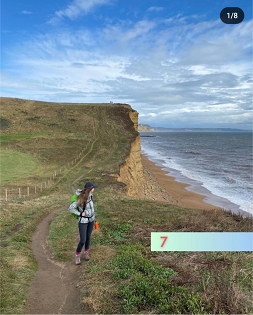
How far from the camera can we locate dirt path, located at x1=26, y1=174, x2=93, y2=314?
5918mm

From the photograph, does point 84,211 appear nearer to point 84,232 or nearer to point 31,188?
point 84,232

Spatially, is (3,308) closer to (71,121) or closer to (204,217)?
(204,217)

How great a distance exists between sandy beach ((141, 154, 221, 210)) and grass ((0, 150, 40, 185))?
53.6 ft

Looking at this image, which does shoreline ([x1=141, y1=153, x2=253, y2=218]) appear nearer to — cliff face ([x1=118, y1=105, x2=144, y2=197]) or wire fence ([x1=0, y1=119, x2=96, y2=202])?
cliff face ([x1=118, y1=105, x2=144, y2=197])

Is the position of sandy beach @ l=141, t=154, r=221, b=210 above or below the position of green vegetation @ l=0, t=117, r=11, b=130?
below

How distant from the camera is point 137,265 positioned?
7.32 m

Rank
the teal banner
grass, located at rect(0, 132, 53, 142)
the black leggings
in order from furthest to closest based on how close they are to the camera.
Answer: grass, located at rect(0, 132, 53, 142) → the black leggings → the teal banner

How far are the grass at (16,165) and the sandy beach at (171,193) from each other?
53.6ft

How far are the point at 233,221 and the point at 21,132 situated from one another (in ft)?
172

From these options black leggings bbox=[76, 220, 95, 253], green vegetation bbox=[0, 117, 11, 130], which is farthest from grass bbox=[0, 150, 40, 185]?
black leggings bbox=[76, 220, 95, 253]

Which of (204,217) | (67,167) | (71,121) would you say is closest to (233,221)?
(204,217)

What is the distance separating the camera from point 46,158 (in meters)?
41.9

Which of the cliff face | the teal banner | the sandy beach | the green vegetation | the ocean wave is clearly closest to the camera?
the teal banner

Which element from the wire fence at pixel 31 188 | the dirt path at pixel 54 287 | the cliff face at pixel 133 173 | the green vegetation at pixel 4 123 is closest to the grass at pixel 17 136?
the green vegetation at pixel 4 123
